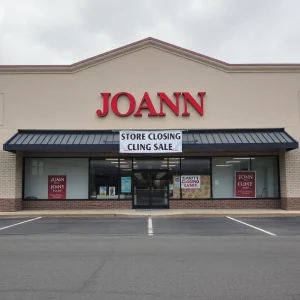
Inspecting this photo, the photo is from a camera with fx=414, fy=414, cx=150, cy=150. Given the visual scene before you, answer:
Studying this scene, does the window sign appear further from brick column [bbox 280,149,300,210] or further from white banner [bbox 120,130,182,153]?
brick column [bbox 280,149,300,210]

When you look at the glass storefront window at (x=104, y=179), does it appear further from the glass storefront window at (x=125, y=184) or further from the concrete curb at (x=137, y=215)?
the concrete curb at (x=137, y=215)

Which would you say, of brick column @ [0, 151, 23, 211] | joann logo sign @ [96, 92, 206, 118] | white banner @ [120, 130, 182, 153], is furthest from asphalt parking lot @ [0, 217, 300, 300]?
joann logo sign @ [96, 92, 206, 118]

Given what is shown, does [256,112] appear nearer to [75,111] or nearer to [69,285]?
[75,111]

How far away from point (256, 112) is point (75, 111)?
30.9ft

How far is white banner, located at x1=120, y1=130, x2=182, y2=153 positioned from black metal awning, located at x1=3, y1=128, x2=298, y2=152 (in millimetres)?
444

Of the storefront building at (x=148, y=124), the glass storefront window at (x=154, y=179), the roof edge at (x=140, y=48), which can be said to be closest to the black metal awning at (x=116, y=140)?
the storefront building at (x=148, y=124)

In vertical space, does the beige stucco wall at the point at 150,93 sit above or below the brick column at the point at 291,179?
above

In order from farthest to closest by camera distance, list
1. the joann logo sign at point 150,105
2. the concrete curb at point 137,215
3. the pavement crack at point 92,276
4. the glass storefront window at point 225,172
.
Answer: the glass storefront window at point 225,172 → the joann logo sign at point 150,105 → the concrete curb at point 137,215 → the pavement crack at point 92,276

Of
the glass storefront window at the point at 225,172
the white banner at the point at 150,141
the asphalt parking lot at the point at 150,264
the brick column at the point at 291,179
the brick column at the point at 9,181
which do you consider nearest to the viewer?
the asphalt parking lot at the point at 150,264

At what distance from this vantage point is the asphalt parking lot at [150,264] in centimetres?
609

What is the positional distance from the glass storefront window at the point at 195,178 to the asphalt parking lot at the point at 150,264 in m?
7.85

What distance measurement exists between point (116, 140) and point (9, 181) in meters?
5.83

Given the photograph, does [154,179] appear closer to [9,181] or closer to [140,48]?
[140,48]

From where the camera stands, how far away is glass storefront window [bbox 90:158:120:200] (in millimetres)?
21906
